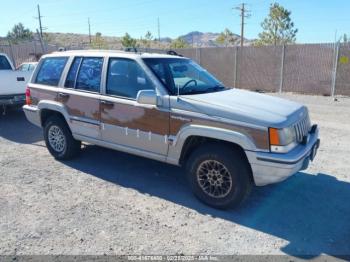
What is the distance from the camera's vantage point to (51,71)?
19.4ft

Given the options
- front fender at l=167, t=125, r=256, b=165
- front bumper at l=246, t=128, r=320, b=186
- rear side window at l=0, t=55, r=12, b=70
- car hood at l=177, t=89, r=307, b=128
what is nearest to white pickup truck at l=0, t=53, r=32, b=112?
rear side window at l=0, t=55, r=12, b=70

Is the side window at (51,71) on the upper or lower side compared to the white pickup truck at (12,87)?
upper

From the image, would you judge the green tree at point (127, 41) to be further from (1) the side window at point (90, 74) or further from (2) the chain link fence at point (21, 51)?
(1) the side window at point (90, 74)

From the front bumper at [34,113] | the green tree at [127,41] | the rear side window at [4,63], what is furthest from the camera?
the green tree at [127,41]

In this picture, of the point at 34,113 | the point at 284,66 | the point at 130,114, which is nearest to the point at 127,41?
the point at 284,66

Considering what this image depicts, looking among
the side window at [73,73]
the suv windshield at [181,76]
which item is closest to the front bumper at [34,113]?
the side window at [73,73]

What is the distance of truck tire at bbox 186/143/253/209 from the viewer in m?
3.99

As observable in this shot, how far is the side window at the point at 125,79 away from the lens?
4660 mm

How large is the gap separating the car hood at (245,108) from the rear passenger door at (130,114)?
43 centimetres

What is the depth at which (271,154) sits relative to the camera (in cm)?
375

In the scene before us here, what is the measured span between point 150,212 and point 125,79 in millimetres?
1873

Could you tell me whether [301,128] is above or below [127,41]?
below

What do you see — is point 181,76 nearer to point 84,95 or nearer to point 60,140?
point 84,95

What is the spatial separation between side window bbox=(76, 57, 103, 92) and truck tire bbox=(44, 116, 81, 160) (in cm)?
81
